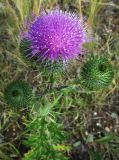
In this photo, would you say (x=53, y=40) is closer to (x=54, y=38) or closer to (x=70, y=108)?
(x=54, y=38)

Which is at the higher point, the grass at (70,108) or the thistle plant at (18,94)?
the thistle plant at (18,94)

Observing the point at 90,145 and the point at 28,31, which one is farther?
the point at 90,145

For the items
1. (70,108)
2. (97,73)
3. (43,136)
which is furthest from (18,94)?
(70,108)

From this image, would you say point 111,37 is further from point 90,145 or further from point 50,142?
point 50,142

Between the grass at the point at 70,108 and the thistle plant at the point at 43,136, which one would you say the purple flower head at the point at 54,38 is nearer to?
the thistle plant at the point at 43,136

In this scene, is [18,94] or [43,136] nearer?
[18,94]

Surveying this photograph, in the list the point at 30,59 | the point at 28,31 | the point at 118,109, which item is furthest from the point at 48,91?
the point at 118,109

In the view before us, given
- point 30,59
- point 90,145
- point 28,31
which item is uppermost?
point 28,31

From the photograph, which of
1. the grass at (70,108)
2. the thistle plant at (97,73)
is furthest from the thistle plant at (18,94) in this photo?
A: the grass at (70,108)
